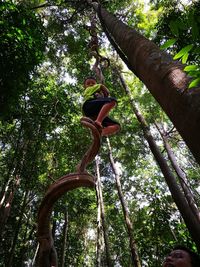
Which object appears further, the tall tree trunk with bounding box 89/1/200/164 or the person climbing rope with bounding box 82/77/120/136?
the person climbing rope with bounding box 82/77/120/136

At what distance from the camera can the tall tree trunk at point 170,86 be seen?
3.78ft

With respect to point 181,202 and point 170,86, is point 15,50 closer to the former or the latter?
point 181,202

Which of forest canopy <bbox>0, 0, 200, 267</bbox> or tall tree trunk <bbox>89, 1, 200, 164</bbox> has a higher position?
forest canopy <bbox>0, 0, 200, 267</bbox>

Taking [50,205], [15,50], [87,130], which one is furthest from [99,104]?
[87,130]

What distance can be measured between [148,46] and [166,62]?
45cm

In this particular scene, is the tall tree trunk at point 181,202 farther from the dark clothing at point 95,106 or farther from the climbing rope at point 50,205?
the climbing rope at point 50,205

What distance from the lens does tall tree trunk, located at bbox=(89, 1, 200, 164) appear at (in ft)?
3.78

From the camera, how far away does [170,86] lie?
1459 millimetres

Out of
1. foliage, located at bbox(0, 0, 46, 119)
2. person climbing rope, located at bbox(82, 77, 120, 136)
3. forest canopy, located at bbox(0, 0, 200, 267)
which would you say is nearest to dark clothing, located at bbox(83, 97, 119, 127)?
person climbing rope, located at bbox(82, 77, 120, 136)

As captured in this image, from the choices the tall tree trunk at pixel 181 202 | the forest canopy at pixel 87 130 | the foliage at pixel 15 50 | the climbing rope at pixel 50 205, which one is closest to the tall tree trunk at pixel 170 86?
the forest canopy at pixel 87 130

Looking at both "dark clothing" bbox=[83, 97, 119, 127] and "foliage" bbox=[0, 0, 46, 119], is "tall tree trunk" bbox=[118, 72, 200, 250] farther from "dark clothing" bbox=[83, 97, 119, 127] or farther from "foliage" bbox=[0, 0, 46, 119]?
"foliage" bbox=[0, 0, 46, 119]

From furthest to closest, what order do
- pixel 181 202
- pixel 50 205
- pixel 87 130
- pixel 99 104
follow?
1. pixel 87 130
2. pixel 181 202
3. pixel 99 104
4. pixel 50 205

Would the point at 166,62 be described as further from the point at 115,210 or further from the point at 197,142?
the point at 115,210

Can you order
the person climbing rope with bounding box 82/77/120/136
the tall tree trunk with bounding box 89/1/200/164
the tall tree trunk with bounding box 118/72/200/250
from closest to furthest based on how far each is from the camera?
the tall tree trunk with bounding box 89/1/200/164, the person climbing rope with bounding box 82/77/120/136, the tall tree trunk with bounding box 118/72/200/250
